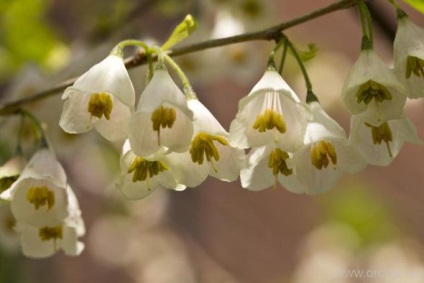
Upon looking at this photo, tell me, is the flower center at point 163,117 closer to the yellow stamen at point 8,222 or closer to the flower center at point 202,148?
the flower center at point 202,148

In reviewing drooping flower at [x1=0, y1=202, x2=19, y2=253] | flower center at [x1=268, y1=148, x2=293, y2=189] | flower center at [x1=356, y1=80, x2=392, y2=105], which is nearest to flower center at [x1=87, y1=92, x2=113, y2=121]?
flower center at [x1=268, y1=148, x2=293, y2=189]

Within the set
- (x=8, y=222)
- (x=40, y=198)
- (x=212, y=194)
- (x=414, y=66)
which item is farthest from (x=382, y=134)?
(x=212, y=194)

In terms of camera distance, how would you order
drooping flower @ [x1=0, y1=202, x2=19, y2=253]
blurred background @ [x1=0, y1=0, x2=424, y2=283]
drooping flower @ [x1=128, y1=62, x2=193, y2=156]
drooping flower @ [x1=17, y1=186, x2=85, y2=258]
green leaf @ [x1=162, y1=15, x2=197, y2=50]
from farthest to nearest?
blurred background @ [x1=0, y1=0, x2=424, y2=283] → drooping flower @ [x1=0, y1=202, x2=19, y2=253] → drooping flower @ [x1=17, y1=186, x2=85, y2=258] → green leaf @ [x1=162, y1=15, x2=197, y2=50] → drooping flower @ [x1=128, y1=62, x2=193, y2=156]

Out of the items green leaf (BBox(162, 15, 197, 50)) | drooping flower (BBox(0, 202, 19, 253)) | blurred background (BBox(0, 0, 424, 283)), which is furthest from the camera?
blurred background (BBox(0, 0, 424, 283))

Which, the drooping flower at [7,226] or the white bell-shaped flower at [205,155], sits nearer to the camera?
the white bell-shaped flower at [205,155]

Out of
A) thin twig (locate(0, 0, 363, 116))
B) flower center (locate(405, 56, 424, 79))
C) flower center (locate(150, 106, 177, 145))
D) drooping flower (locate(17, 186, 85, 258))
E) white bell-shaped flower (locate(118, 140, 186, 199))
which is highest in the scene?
thin twig (locate(0, 0, 363, 116))

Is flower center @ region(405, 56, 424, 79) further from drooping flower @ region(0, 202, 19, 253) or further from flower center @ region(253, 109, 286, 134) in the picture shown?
drooping flower @ region(0, 202, 19, 253)

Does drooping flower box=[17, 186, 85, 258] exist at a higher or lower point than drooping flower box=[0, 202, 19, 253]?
→ higher

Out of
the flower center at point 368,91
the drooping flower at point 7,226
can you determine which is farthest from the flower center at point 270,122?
the drooping flower at point 7,226
